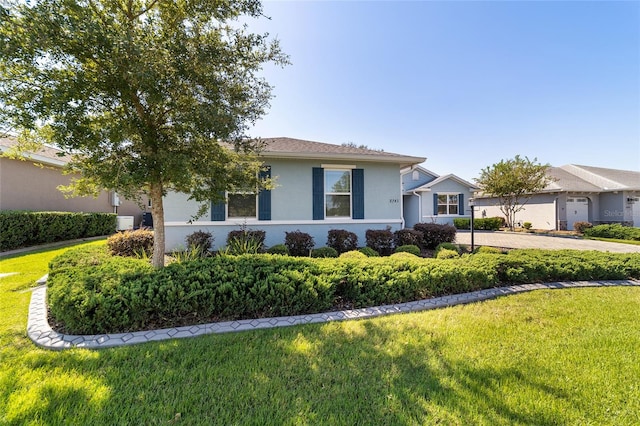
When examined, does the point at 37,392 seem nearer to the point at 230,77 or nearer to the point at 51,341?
the point at 51,341

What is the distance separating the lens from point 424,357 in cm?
266

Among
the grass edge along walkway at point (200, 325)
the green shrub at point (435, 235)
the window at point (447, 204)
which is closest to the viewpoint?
the grass edge along walkway at point (200, 325)

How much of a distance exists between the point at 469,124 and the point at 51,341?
53.2 ft

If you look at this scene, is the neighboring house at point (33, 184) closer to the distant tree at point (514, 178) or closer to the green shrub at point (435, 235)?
the green shrub at point (435, 235)

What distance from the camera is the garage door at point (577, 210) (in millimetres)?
18016

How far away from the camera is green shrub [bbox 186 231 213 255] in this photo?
24.9ft

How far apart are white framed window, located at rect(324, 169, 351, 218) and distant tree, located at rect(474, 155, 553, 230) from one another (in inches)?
549

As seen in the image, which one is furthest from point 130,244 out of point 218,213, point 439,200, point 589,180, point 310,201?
point 589,180

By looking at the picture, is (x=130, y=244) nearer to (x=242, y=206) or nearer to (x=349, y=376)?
(x=242, y=206)

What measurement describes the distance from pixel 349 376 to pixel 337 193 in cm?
724

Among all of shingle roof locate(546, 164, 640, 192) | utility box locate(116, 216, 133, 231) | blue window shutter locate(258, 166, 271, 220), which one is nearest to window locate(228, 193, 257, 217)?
blue window shutter locate(258, 166, 271, 220)

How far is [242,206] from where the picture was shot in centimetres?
855

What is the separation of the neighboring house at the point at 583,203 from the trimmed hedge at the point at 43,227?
27.4 meters

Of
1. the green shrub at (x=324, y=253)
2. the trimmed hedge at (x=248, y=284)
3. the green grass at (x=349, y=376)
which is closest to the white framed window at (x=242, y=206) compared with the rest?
the green shrub at (x=324, y=253)
